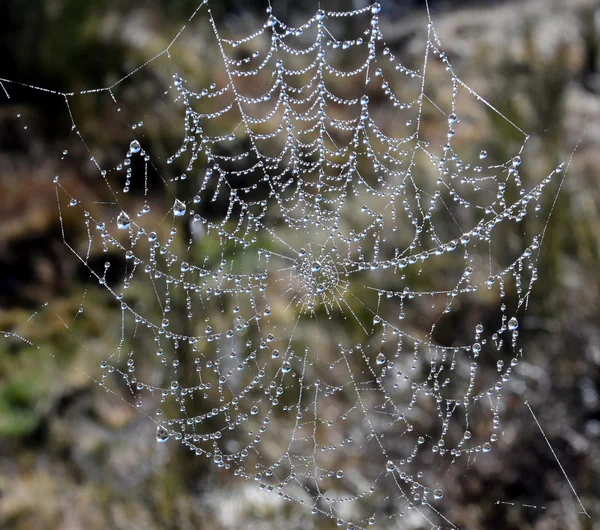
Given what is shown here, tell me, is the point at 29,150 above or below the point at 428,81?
below

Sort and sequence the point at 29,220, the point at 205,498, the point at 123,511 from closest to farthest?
the point at 205,498 < the point at 123,511 < the point at 29,220

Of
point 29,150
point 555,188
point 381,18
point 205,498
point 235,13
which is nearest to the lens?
point 205,498

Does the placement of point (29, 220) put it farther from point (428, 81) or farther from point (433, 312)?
point (428, 81)

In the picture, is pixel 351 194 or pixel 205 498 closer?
pixel 205 498

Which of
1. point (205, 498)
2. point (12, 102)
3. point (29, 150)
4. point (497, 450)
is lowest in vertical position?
point (205, 498)

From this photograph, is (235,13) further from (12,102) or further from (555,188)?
(555,188)

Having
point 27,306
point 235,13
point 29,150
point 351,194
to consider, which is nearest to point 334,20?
point 235,13
